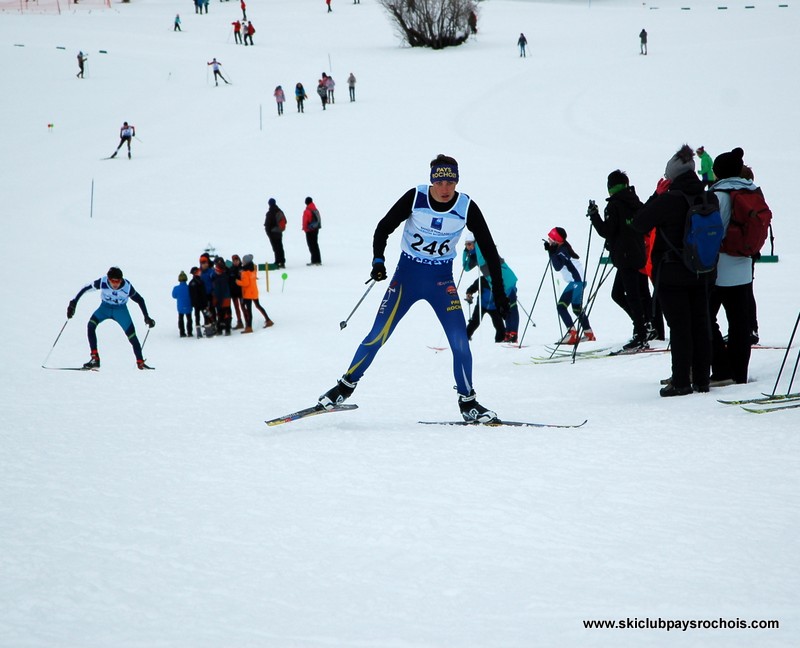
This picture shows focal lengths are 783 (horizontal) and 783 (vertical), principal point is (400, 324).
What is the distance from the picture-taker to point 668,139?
2741cm

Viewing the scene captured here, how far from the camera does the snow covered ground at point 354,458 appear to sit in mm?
2816

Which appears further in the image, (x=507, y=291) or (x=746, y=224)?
(x=507, y=291)

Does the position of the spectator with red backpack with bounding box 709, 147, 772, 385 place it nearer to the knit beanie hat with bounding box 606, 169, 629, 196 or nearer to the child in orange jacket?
the knit beanie hat with bounding box 606, 169, 629, 196

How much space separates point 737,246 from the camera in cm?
590

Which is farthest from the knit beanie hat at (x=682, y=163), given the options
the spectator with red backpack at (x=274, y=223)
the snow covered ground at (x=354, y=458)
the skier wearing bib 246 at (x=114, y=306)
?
the spectator with red backpack at (x=274, y=223)

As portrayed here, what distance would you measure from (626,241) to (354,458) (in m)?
4.72

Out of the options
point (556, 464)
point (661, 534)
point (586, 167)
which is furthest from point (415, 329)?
point (586, 167)

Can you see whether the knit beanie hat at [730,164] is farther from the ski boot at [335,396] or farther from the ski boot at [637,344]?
the ski boot at [335,396]

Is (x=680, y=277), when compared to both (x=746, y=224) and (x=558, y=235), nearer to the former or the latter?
(x=746, y=224)

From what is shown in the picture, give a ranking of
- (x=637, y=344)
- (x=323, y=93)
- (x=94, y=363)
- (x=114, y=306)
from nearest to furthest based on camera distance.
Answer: (x=637, y=344)
(x=114, y=306)
(x=94, y=363)
(x=323, y=93)

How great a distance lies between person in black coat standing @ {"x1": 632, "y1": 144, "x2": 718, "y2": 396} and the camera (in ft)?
19.5

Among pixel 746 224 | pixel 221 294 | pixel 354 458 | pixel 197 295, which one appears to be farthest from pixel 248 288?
pixel 746 224

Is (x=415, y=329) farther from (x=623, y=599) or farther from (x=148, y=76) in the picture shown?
(x=148, y=76)

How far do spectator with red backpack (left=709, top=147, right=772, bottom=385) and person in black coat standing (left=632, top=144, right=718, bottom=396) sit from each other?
17 centimetres
